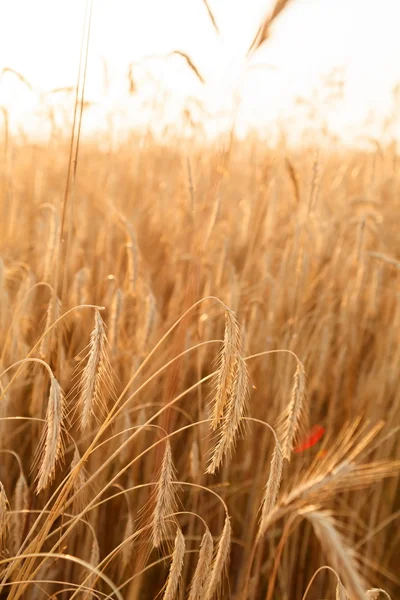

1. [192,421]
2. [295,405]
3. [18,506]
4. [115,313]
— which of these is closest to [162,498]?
[295,405]

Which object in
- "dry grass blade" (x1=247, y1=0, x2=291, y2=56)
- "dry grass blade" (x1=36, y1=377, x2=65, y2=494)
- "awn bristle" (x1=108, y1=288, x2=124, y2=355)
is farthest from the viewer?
"awn bristle" (x1=108, y1=288, x2=124, y2=355)

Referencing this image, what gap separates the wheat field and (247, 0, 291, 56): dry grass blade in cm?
20

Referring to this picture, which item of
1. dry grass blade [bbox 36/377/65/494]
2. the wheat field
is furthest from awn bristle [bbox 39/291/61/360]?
dry grass blade [bbox 36/377/65/494]

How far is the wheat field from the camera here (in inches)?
25.6

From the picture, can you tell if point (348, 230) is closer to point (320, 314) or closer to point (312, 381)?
point (320, 314)

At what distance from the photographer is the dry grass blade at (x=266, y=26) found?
80 cm

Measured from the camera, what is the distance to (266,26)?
814mm

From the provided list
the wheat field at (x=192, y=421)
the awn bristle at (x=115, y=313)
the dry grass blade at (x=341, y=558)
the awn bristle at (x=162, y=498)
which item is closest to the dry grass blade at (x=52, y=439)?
the wheat field at (x=192, y=421)

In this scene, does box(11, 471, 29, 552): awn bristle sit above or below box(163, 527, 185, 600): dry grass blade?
below

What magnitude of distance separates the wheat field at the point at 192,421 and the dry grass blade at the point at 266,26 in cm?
20

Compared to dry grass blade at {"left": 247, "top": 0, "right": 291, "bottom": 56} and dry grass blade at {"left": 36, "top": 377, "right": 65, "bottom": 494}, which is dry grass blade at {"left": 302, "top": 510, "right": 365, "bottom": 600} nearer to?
dry grass blade at {"left": 36, "top": 377, "right": 65, "bottom": 494}

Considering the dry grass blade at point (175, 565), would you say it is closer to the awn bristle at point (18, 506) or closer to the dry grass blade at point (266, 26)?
the awn bristle at point (18, 506)

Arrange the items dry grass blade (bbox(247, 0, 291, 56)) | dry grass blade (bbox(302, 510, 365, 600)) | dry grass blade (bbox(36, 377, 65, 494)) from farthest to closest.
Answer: dry grass blade (bbox(247, 0, 291, 56)), dry grass blade (bbox(36, 377, 65, 494)), dry grass blade (bbox(302, 510, 365, 600))

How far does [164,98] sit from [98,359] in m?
2.35
